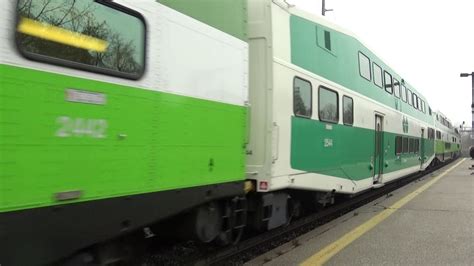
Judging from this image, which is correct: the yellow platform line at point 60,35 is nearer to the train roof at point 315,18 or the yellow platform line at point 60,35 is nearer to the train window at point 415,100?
the train roof at point 315,18

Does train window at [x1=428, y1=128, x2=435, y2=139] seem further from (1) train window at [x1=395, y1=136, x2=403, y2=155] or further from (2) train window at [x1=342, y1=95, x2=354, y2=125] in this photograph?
(2) train window at [x1=342, y1=95, x2=354, y2=125]

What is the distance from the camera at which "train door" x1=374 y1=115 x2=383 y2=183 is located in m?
11.5

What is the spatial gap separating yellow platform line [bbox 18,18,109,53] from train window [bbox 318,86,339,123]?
15.5ft

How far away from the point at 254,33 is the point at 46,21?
344 centimetres

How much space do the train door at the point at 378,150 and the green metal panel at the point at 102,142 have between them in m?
7.00

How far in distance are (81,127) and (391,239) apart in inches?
202

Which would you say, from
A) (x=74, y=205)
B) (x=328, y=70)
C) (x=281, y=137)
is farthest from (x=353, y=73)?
(x=74, y=205)

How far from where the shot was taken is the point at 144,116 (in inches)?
160

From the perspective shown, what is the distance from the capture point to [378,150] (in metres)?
11.8

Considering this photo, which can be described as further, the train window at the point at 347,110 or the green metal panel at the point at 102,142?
the train window at the point at 347,110

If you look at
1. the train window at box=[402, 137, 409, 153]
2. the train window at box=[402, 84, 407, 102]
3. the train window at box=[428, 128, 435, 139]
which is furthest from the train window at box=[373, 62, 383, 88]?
the train window at box=[428, 128, 435, 139]

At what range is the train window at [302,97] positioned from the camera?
7.02 m

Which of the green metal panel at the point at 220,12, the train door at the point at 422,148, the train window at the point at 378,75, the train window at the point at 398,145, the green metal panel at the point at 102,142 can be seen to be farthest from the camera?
the train door at the point at 422,148

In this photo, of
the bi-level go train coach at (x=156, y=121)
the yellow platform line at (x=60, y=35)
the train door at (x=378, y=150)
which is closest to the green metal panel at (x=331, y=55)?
the bi-level go train coach at (x=156, y=121)
